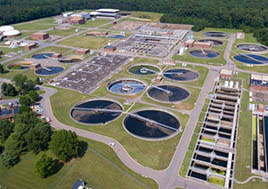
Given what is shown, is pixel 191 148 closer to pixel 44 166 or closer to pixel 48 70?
pixel 44 166

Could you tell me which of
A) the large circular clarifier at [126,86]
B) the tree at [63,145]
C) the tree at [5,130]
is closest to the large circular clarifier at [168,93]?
the large circular clarifier at [126,86]

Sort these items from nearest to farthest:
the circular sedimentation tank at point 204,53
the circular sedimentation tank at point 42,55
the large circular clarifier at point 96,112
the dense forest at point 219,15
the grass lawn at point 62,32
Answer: the large circular clarifier at point 96,112
the circular sedimentation tank at point 204,53
the circular sedimentation tank at point 42,55
the dense forest at point 219,15
the grass lawn at point 62,32

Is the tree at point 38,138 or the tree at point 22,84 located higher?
the tree at point 22,84

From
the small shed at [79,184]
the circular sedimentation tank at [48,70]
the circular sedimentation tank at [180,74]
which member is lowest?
the small shed at [79,184]

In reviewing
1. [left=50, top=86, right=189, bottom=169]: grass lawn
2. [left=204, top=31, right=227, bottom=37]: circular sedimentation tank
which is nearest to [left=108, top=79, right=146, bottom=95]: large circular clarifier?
[left=50, top=86, right=189, bottom=169]: grass lawn

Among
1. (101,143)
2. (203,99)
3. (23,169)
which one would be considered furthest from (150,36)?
(23,169)

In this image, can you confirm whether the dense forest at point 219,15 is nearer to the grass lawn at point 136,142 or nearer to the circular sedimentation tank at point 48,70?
the circular sedimentation tank at point 48,70

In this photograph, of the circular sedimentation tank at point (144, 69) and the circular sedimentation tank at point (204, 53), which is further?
the circular sedimentation tank at point (204, 53)

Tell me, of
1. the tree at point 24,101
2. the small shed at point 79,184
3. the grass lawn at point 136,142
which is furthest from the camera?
the tree at point 24,101

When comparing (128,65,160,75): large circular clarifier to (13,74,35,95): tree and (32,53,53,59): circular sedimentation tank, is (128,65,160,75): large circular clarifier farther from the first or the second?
(32,53,53,59): circular sedimentation tank
